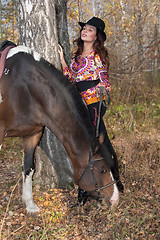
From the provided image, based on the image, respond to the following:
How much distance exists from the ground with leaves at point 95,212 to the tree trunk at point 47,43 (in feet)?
0.69

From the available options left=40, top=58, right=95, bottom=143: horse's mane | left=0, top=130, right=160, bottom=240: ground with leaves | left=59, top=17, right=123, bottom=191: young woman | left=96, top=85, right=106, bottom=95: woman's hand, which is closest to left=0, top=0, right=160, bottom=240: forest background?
left=0, top=130, right=160, bottom=240: ground with leaves

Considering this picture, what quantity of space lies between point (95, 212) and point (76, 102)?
1.21 m

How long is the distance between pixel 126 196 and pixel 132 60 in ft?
12.6

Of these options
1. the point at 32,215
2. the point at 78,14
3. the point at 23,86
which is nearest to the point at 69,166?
the point at 32,215

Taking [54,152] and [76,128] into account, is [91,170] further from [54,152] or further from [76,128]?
[54,152]

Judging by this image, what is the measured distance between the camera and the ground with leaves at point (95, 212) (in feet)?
7.09

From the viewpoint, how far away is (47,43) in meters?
2.78

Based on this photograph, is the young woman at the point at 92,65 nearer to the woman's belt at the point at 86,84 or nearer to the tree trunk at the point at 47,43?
the woman's belt at the point at 86,84

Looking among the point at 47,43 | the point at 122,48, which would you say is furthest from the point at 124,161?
the point at 122,48

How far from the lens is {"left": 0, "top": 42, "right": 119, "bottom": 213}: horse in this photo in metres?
2.13

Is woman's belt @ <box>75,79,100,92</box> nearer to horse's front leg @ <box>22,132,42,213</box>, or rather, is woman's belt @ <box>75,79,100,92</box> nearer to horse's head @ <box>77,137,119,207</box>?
horse's front leg @ <box>22,132,42,213</box>

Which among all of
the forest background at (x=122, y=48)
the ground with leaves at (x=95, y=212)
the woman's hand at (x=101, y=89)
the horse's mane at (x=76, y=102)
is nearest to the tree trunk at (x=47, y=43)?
the ground with leaves at (x=95, y=212)

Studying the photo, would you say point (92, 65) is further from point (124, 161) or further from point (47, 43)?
point (124, 161)

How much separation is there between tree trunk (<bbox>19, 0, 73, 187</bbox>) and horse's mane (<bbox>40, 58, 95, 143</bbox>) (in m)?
0.56
